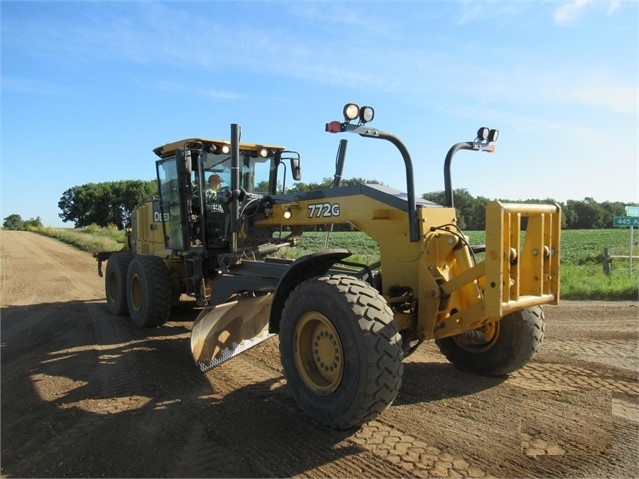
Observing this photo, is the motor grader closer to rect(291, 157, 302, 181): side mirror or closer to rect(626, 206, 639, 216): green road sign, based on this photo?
rect(291, 157, 302, 181): side mirror

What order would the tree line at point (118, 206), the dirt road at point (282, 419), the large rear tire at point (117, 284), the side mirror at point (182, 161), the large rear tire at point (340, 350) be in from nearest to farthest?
the dirt road at point (282, 419), the large rear tire at point (340, 350), the side mirror at point (182, 161), the large rear tire at point (117, 284), the tree line at point (118, 206)

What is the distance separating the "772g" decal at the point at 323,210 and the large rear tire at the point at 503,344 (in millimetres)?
1869

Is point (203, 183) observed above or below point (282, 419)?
above

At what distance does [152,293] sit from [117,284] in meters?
1.93

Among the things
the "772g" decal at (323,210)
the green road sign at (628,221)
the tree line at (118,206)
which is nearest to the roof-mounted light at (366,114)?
the "772g" decal at (323,210)

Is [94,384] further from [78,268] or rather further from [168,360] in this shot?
[78,268]

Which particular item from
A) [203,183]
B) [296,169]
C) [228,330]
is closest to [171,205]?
[203,183]

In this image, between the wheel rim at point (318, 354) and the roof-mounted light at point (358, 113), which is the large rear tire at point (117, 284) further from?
the roof-mounted light at point (358, 113)

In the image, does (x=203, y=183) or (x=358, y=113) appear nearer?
(x=358, y=113)

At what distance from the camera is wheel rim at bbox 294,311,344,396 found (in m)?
3.94

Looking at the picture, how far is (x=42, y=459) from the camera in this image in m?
3.59

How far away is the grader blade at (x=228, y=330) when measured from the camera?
5207 millimetres

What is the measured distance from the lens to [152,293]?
25.2ft

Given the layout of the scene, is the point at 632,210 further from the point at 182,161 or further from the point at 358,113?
the point at 358,113
